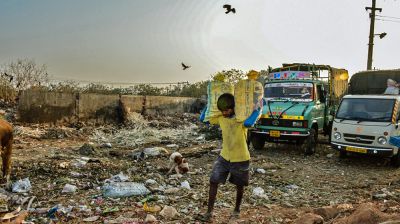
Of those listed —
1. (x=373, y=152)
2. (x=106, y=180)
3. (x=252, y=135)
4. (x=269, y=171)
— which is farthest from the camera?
(x=252, y=135)

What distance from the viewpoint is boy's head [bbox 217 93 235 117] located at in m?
4.54

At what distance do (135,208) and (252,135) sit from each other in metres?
6.52

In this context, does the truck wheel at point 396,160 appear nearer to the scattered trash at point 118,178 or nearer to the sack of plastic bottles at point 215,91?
the sack of plastic bottles at point 215,91

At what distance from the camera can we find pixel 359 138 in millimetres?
9195

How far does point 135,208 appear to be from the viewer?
5.12 m

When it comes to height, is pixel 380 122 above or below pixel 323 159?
above

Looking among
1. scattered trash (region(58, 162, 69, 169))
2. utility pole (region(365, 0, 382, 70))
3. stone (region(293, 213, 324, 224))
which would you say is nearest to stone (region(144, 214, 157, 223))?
stone (region(293, 213, 324, 224))

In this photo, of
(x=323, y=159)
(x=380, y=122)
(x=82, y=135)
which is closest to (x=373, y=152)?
(x=380, y=122)

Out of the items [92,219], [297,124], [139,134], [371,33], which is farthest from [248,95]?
[371,33]

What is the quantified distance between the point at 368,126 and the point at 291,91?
8.56 ft

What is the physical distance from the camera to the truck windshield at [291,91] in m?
10.9

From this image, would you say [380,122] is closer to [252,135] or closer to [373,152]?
[373,152]

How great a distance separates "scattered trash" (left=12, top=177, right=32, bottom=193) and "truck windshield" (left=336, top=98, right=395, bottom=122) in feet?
24.6

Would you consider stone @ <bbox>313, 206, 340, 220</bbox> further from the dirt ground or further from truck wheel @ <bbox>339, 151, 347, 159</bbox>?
truck wheel @ <bbox>339, 151, 347, 159</bbox>
